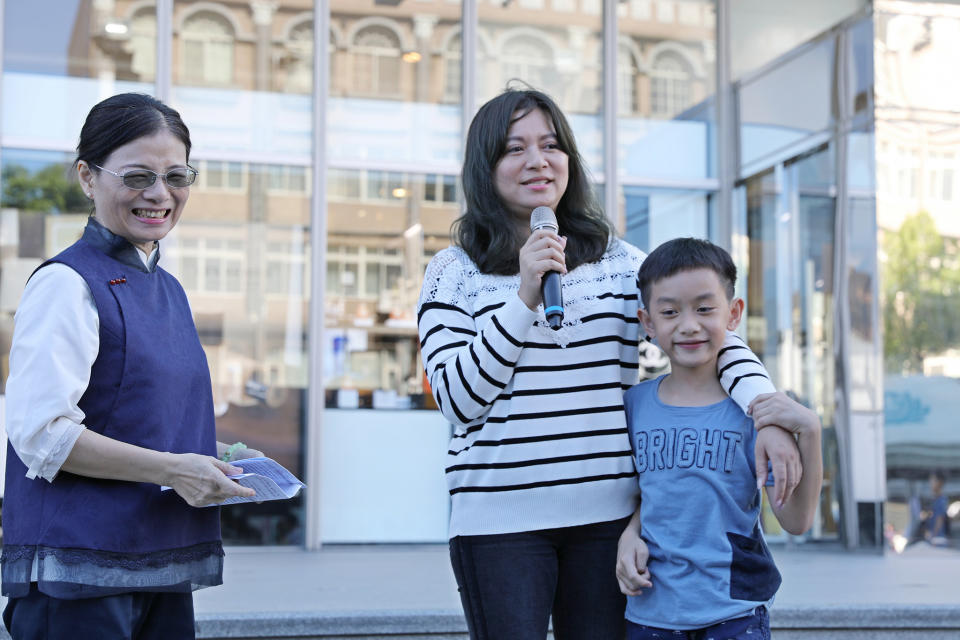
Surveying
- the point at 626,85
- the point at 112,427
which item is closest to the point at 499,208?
the point at 112,427

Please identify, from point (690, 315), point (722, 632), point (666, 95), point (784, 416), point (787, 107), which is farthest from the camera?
point (666, 95)

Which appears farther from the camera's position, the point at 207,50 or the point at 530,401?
the point at 207,50

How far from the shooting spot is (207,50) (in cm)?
755

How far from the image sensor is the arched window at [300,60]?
770cm

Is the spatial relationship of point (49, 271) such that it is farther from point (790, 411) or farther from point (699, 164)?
point (699, 164)

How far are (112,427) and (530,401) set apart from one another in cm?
77

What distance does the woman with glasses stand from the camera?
171 cm

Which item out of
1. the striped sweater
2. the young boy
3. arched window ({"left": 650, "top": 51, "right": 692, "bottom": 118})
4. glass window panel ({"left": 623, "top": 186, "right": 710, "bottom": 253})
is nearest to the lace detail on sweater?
the striped sweater

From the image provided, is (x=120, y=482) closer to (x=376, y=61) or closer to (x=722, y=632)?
(x=722, y=632)

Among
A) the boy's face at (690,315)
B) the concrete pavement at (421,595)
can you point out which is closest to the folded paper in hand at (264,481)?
the boy's face at (690,315)

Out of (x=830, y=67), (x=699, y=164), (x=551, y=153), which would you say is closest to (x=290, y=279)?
(x=699, y=164)

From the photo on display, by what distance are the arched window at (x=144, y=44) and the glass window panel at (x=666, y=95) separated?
11.8 feet

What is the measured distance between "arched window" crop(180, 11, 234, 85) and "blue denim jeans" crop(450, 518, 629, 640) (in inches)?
246

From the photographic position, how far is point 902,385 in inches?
291
